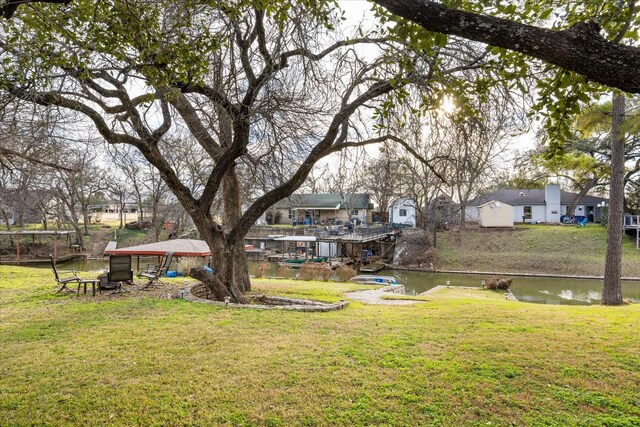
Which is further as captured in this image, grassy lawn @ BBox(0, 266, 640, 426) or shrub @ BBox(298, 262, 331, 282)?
shrub @ BBox(298, 262, 331, 282)

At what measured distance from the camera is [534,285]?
20.6 metres

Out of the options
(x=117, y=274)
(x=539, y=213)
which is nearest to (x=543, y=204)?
(x=539, y=213)

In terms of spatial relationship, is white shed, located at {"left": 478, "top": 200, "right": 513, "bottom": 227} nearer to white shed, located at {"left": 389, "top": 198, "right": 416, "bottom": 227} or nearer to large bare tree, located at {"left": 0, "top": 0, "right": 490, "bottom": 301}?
white shed, located at {"left": 389, "top": 198, "right": 416, "bottom": 227}

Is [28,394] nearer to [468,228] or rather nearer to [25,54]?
[25,54]

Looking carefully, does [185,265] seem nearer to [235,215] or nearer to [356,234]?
[235,215]

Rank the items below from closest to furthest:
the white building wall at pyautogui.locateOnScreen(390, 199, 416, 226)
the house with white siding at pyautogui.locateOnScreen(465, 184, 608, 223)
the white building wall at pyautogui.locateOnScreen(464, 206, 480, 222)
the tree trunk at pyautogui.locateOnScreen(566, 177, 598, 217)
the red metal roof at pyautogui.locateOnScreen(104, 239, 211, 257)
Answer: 1. the red metal roof at pyautogui.locateOnScreen(104, 239, 211, 257)
2. the tree trunk at pyautogui.locateOnScreen(566, 177, 598, 217)
3. the house with white siding at pyautogui.locateOnScreen(465, 184, 608, 223)
4. the white building wall at pyautogui.locateOnScreen(464, 206, 480, 222)
5. the white building wall at pyautogui.locateOnScreen(390, 199, 416, 226)

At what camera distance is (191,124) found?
948cm

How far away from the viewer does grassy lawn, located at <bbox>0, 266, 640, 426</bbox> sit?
3.12 metres

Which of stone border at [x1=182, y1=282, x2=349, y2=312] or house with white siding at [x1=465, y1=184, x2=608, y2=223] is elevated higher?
house with white siding at [x1=465, y1=184, x2=608, y2=223]

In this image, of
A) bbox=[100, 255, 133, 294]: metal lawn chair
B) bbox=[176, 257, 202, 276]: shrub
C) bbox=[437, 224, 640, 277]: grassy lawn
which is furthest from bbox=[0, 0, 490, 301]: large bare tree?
bbox=[437, 224, 640, 277]: grassy lawn

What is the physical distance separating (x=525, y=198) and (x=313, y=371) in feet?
136

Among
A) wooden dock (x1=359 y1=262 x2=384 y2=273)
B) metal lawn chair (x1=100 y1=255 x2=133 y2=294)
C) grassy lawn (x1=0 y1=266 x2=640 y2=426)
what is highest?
metal lawn chair (x1=100 y1=255 x2=133 y2=294)

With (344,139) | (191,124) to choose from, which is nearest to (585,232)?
(344,139)

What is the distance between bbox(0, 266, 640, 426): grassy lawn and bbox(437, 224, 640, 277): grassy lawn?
20692mm
